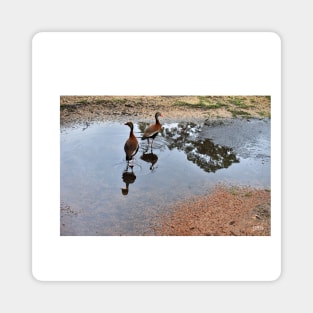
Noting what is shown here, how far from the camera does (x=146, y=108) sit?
3572 millimetres

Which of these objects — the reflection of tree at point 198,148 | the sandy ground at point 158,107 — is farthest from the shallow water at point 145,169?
the sandy ground at point 158,107

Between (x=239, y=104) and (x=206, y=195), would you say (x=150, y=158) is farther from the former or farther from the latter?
(x=239, y=104)

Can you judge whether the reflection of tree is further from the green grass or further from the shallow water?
the green grass

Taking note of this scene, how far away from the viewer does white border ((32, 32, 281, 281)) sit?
10.0ft

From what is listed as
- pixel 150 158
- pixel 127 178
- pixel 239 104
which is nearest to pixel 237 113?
pixel 239 104

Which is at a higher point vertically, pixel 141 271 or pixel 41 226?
pixel 41 226

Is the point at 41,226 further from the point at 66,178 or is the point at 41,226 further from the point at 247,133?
the point at 247,133

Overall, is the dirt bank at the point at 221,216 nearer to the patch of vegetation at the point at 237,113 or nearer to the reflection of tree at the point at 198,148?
the reflection of tree at the point at 198,148
